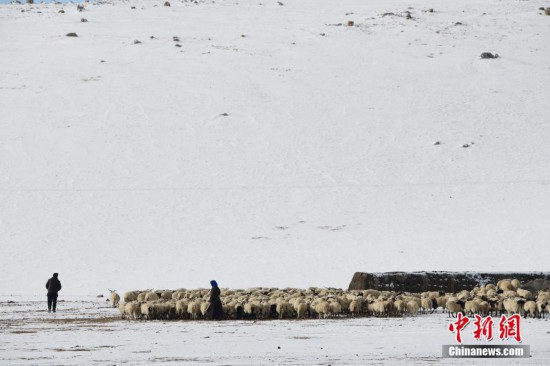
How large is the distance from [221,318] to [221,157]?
75.1 ft

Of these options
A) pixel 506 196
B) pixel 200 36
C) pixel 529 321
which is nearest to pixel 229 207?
pixel 506 196

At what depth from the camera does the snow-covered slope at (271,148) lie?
30.8 metres

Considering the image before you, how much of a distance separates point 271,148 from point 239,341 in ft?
93.1

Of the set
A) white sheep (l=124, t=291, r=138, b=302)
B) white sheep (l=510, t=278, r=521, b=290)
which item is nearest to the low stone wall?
white sheep (l=510, t=278, r=521, b=290)

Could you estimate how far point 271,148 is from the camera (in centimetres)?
4162

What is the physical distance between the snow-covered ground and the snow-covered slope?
35.7ft

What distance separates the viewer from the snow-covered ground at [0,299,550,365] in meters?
11.3

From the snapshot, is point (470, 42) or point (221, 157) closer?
point (221, 157)

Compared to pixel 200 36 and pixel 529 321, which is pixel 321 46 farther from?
pixel 529 321

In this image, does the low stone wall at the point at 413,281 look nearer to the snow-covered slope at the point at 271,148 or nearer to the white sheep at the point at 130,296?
the snow-covered slope at the point at 271,148

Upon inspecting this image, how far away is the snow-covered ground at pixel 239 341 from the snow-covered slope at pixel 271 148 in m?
10.9

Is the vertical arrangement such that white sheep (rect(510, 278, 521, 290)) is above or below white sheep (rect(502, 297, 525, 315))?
above

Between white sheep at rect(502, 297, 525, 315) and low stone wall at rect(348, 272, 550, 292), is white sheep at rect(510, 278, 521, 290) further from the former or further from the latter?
white sheep at rect(502, 297, 525, 315)

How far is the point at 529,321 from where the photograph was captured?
53.0ft
